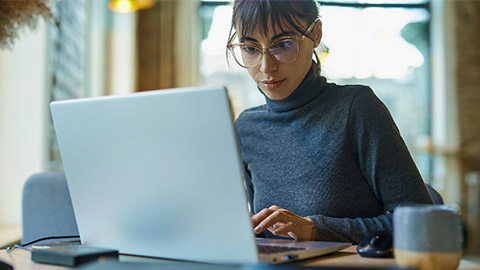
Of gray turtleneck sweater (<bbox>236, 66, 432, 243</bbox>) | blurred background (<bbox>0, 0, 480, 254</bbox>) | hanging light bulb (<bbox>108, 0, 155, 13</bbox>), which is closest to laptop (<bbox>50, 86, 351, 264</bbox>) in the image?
gray turtleneck sweater (<bbox>236, 66, 432, 243</bbox>)


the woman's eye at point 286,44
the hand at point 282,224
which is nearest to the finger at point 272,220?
the hand at point 282,224

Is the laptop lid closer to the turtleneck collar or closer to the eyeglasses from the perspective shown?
the eyeglasses

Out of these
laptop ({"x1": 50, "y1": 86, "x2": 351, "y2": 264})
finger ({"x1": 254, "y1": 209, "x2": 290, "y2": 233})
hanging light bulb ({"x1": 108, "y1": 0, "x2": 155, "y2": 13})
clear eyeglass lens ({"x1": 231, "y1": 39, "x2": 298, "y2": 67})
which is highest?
hanging light bulb ({"x1": 108, "y1": 0, "x2": 155, "y2": 13})

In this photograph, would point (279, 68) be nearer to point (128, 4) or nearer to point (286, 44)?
point (286, 44)

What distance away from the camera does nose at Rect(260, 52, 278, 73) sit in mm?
1204

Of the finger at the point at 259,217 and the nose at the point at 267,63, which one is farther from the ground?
the nose at the point at 267,63

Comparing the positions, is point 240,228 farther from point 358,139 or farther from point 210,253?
point 358,139

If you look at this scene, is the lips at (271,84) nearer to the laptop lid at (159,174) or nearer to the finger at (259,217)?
the finger at (259,217)

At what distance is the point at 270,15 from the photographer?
1217 mm

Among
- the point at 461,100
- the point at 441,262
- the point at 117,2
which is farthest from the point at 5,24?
the point at 461,100

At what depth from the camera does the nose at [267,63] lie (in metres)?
1.20

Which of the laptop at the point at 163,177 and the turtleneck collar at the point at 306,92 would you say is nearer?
the laptop at the point at 163,177

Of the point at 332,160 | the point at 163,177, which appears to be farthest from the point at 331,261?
the point at 332,160

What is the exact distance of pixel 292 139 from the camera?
1320mm
